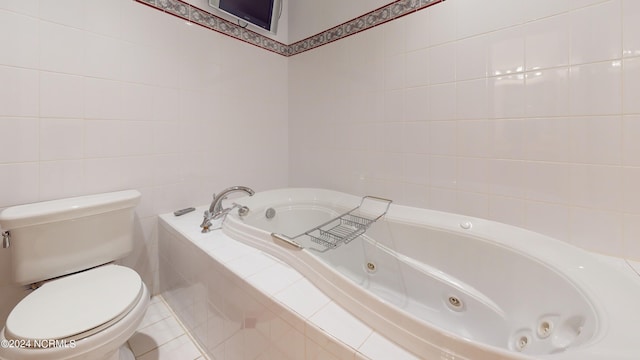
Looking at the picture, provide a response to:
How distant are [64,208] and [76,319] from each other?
52 centimetres

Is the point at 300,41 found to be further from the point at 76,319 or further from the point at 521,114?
the point at 76,319

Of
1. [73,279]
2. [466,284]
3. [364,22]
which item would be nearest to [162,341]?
[73,279]

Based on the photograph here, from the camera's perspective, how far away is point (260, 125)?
2.06 meters

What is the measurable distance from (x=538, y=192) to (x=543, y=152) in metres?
0.18

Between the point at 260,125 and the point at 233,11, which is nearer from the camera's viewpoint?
the point at 233,11

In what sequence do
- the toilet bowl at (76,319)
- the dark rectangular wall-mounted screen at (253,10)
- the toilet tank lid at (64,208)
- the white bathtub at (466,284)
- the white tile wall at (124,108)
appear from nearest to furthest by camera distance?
the white bathtub at (466,284) → the toilet bowl at (76,319) → the toilet tank lid at (64,208) → the white tile wall at (124,108) → the dark rectangular wall-mounted screen at (253,10)

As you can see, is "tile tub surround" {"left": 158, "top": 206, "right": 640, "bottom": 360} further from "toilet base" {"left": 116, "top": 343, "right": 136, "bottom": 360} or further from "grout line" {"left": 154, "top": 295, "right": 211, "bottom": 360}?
"toilet base" {"left": 116, "top": 343, "right": 136, "bottom": 360}

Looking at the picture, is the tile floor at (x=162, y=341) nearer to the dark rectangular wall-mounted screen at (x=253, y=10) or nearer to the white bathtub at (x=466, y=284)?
the white bathtub at (x=466, y=284)

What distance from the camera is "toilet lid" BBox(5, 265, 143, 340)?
76 centimetres

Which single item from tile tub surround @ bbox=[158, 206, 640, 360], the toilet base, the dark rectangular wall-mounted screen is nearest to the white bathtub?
tile tub surround @ bbox=[158, 206, 640, 360]

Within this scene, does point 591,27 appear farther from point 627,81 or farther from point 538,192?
point 538,192

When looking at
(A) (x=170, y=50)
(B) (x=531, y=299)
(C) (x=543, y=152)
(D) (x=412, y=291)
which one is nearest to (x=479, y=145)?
(C) (x=543, y=152)

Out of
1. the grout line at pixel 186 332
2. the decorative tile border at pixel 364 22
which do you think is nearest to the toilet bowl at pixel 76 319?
the grout line at pixel 186 332

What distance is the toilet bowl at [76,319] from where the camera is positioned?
28.8 inches
